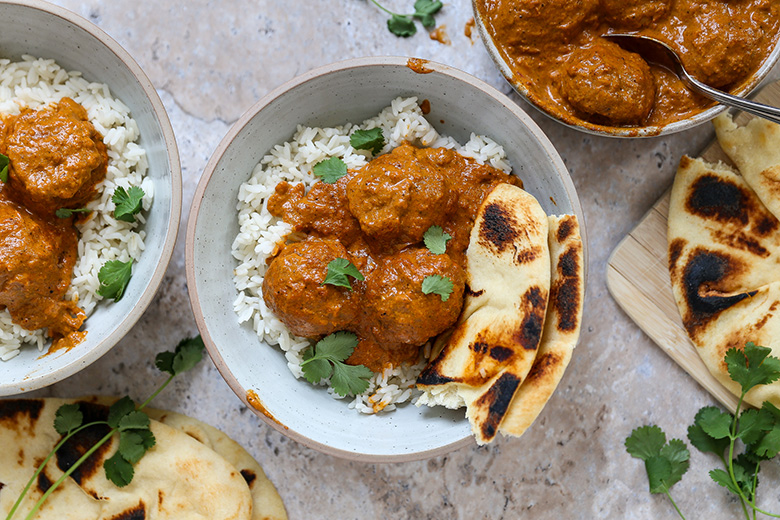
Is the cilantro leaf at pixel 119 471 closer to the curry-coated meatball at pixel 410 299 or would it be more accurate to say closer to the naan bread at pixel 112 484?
the naan bread at pixel 112 484

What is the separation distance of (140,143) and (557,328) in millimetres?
2157

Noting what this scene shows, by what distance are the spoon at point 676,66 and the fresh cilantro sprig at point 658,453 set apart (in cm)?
170

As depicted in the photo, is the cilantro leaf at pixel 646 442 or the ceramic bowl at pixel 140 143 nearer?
the ceramic bowl at pixel 140 143

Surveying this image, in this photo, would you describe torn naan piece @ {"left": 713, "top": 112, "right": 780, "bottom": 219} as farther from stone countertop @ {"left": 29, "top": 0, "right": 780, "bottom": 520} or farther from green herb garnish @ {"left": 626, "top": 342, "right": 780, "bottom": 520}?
green herb garnish @ {"left": 626, "top": 342, "right": 780, "bottom": 520}

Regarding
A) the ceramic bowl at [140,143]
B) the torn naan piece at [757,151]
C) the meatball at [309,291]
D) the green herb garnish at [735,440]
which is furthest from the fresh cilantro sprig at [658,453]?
the ceramic bowl at [140,143]

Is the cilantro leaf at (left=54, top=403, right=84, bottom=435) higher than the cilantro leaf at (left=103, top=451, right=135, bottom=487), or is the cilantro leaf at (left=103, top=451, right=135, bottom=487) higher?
the cilantro leaf at (left=54, top=403, right=84, bottom=435)

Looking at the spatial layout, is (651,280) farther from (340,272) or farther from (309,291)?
(309,291)

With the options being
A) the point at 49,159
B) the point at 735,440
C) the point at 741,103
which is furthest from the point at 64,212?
the point at 735,440

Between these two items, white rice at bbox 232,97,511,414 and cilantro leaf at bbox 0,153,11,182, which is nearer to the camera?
cilantro leaf at bbox 0,153,11,182

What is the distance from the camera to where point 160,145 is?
293 cm

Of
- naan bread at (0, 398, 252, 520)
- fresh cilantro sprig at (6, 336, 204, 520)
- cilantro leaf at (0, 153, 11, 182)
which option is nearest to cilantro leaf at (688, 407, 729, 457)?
naan bread at (0, 398, 252, 520)

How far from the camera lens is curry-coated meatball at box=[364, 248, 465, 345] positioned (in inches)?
108

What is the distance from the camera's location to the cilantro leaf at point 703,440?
11.4ft

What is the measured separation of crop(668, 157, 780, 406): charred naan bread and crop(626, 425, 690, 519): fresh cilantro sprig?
443 millimetres
